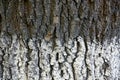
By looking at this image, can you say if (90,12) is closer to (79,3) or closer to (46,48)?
(79,3)

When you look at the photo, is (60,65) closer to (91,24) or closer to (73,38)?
(73,38)

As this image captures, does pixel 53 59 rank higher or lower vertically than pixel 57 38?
lower

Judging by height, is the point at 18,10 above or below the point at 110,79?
above

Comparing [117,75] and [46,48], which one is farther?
[117,75]

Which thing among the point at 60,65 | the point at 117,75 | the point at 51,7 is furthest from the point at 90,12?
the point at 117,75

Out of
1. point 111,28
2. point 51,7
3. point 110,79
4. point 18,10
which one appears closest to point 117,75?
point 110,79

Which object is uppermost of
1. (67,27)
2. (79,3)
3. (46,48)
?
(79,3)
